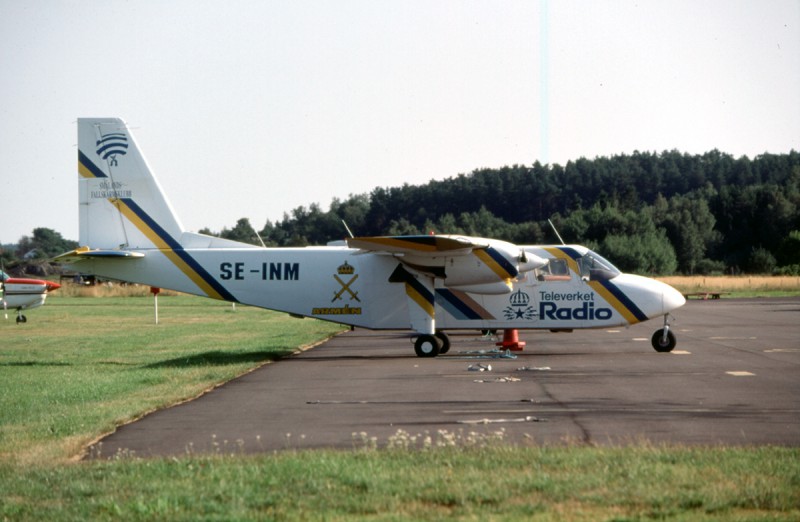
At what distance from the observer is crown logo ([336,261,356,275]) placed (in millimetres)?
24359

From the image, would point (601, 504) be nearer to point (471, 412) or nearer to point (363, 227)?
point (471, 412)

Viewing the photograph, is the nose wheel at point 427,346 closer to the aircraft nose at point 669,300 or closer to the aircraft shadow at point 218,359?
the aircraft shadow at point 218,359

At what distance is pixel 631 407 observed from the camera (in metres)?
13.7

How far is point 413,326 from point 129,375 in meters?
6.92

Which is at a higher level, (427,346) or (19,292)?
(19,292)

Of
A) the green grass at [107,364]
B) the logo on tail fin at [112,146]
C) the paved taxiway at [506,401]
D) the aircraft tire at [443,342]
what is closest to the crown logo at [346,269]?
the paved taxiway at [506,401]

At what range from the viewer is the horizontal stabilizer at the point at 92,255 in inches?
926

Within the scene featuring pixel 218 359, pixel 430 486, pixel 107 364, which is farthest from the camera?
pixel 218 359

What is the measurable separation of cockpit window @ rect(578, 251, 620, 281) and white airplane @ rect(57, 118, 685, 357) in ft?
0.08

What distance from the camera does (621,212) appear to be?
3740 inches

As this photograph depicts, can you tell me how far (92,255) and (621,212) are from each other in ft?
251

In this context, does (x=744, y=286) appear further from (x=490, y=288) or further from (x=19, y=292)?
(x=490, y=288)

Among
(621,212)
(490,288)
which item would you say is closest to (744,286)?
(621,212)

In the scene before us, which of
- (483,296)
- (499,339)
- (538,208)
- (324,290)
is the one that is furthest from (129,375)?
(538,208)
